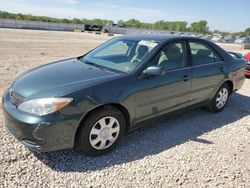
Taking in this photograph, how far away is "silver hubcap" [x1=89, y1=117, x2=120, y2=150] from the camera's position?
3.12 meters

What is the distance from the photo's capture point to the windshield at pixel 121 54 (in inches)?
142

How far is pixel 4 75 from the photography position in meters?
6.86

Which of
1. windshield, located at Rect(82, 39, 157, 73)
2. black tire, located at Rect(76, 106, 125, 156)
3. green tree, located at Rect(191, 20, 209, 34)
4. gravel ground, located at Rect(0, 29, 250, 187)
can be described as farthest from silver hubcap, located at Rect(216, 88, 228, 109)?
green tree, located at Rect(191, 20, 209, 34)

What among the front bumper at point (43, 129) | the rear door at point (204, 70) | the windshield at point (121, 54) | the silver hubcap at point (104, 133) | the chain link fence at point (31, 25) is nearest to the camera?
the front bumper at point (43, 129)

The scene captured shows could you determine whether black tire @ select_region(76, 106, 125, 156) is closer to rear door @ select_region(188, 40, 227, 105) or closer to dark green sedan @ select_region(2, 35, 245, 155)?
dark green sedan @ select_region(2, 35, 245, 155)

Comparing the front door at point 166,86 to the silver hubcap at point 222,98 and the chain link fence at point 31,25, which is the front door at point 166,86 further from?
the chain link fence at point 31,25

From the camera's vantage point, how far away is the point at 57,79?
3.22 meters

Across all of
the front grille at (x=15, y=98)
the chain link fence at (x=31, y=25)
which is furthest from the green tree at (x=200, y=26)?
the front grille at (x=15, y=98)

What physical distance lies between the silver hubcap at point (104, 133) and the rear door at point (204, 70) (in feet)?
5.52

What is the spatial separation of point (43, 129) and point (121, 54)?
1897mm

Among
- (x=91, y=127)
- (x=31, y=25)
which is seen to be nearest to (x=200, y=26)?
(x=31, y=25)

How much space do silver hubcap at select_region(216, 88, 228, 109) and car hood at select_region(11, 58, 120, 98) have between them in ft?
8.72

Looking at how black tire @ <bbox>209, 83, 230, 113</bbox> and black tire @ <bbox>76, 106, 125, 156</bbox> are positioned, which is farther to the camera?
black tire @ <bbox>209, 83, 230, 113</bbox>

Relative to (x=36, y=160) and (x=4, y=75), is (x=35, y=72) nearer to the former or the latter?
(x=36, y=160)
